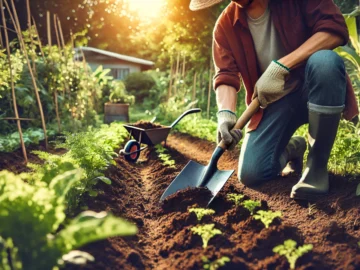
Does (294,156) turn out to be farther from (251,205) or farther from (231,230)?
(231,230)

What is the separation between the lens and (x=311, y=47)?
315 cm

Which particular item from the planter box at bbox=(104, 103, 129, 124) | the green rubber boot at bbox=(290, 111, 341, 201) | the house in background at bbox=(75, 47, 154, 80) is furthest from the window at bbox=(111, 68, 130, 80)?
the green rubber boot at bbox=(290, 111, 341, 201)

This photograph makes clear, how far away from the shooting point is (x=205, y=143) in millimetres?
6586

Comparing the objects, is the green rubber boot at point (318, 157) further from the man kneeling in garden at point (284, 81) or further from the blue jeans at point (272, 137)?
the blue jeans at point (272, 137)

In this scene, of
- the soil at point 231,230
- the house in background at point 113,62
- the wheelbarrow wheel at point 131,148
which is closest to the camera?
the soil at point 231,230

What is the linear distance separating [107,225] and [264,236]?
3.49ft

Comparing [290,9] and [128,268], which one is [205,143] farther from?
[128,268]

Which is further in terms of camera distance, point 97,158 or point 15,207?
point 97,158

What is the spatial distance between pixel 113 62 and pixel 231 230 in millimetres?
22317

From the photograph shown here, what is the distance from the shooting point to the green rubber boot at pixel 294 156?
3.71 meters

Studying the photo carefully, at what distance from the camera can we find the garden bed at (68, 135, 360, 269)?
6.70ft

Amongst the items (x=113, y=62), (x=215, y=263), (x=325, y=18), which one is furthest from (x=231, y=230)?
(x=113, y=62)

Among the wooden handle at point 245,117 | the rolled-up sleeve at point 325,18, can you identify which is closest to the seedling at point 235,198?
the wooden handle at point 245,117

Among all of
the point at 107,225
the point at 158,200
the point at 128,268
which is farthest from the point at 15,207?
the point at 158,200
